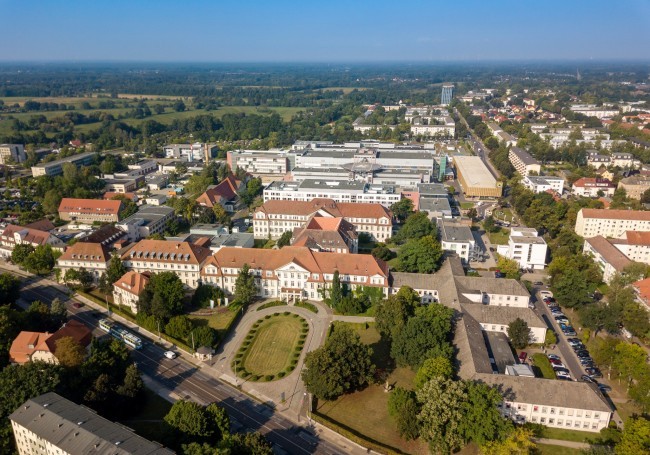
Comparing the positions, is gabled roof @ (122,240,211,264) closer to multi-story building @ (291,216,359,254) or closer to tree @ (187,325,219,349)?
multi-story building @ (291,216,359,254)

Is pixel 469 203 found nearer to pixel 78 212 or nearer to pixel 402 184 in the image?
pixel 402 184

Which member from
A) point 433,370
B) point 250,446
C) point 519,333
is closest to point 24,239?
point 250,446

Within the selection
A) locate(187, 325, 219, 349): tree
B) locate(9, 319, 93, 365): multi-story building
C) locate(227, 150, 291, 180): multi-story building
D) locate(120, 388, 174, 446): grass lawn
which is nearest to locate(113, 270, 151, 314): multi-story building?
locate(187, 325, 219, 349): tree

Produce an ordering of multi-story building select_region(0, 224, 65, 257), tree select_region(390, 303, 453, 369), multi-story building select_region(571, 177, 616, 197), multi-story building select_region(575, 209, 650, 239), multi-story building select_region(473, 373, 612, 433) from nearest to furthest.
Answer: multi-story building select_region(473, 373, 612, 433)
tree select_region(390, 303, 453, 369)
multi-story building select_region(0, 224, 65, 257)
multi-story building select_region(575, 209, 650, 239)
multi-story building select_region(571, 177, 616, 197)

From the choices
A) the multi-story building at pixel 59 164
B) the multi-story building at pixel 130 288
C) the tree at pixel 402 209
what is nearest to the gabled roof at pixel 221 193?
the multi-story building at pixel 130 288

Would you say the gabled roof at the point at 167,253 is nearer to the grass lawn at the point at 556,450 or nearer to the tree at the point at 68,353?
the tree at the point at 68,353

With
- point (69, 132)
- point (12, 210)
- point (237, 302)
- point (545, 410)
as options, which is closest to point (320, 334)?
point (237, 302)
